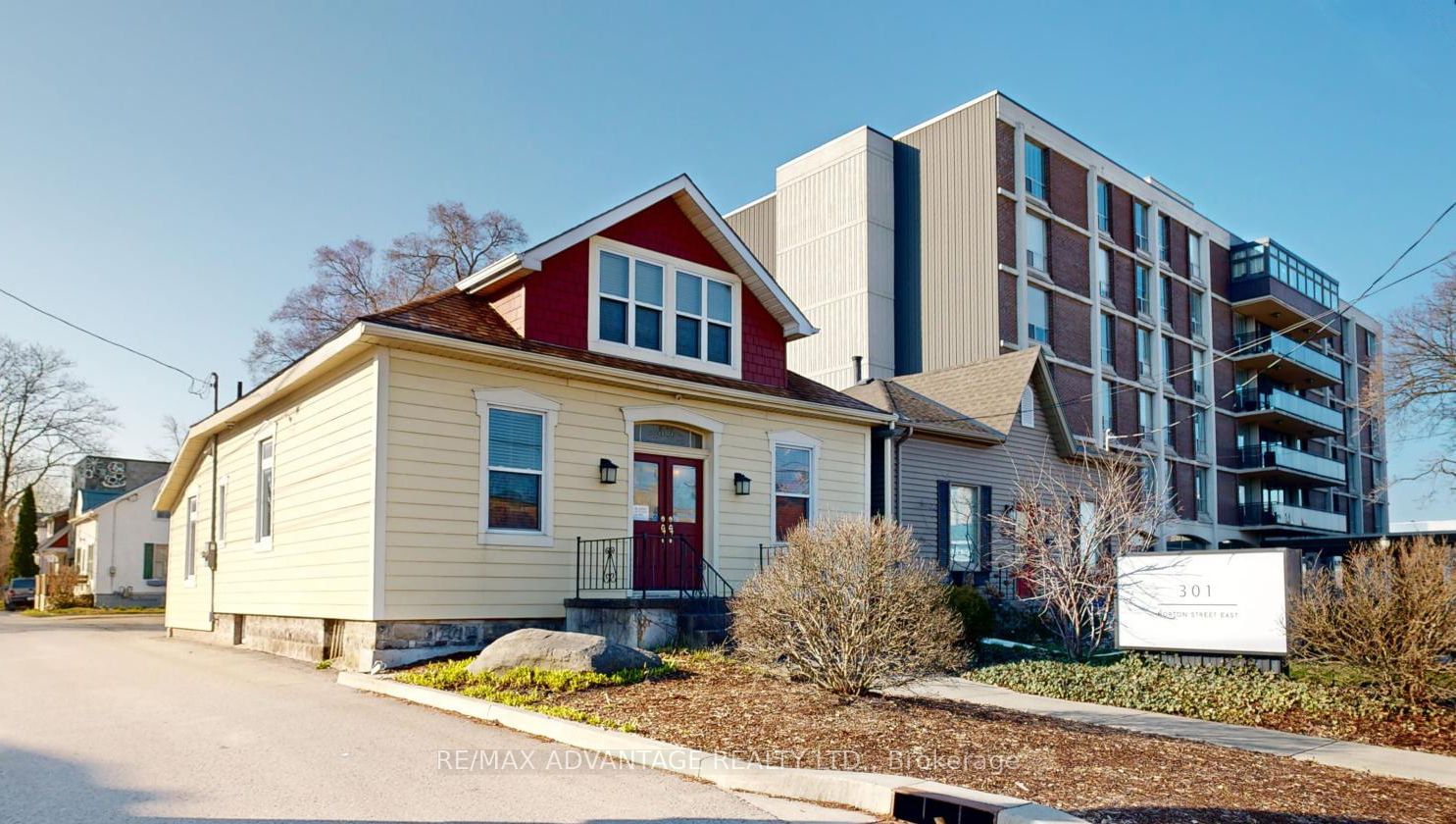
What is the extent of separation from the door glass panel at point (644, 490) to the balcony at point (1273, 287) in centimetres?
4217

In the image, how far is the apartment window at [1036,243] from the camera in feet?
127

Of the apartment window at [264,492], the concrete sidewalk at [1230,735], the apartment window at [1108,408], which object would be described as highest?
the apartment window at [1108,408]

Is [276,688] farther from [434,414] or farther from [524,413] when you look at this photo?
[524,413]

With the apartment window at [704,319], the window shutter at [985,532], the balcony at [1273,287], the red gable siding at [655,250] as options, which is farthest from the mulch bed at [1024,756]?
the balcony at [1273,287]

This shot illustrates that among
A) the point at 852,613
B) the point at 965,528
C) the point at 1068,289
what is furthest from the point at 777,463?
the point at 1068,289

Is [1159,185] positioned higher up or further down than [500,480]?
higher up

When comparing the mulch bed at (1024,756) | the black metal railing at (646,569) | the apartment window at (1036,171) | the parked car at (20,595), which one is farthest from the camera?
the parked car at (20,595)

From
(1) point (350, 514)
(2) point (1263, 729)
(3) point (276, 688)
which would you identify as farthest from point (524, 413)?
(2) point (1263, 729)

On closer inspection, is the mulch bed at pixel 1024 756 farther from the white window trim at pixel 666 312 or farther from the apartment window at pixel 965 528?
Result: the apartment window at pixel 965 528

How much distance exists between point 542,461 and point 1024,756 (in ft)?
26.6

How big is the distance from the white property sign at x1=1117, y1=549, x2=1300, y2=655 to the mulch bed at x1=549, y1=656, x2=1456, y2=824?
4.58 metres

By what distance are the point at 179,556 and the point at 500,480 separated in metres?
11.5

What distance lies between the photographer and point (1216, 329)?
49562mm

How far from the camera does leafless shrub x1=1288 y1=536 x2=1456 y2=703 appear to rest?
10.8 meters
